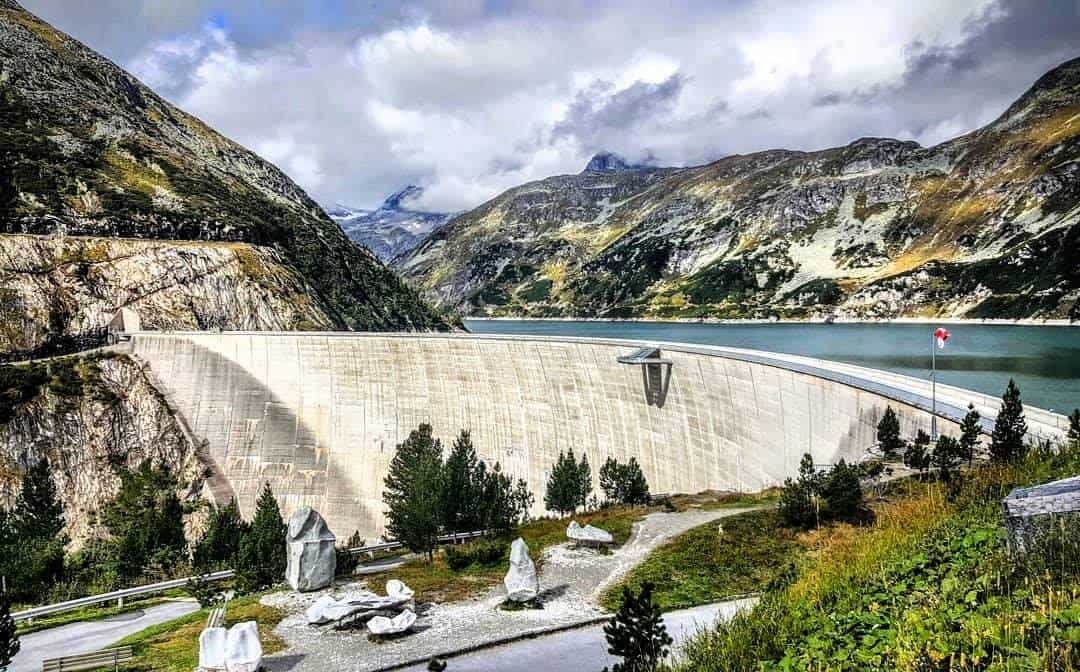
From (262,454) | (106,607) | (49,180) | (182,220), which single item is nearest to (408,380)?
(262,454)

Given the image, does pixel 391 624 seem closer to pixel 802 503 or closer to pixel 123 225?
pixel 802 503

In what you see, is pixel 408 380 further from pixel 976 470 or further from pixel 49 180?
pixel 49 180

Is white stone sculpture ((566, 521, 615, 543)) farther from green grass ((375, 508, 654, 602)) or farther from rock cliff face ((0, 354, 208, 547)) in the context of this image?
rock cliff face ((0, 354, 208, 547))

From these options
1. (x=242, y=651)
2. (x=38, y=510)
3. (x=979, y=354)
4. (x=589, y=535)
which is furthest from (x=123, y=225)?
(x=979, y=354)

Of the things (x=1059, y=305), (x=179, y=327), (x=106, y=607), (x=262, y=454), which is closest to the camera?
(x=106, y=607)

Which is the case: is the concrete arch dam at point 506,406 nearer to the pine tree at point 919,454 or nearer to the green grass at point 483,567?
the pine tree at point 919,454

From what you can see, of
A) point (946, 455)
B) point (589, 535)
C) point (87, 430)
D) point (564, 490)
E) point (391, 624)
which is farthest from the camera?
point (87, 430)
